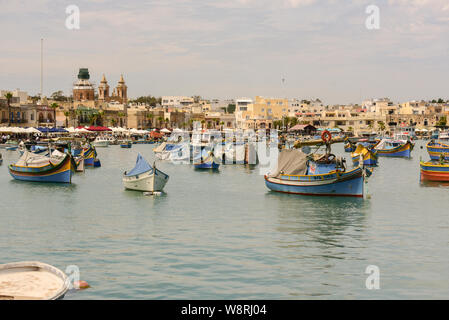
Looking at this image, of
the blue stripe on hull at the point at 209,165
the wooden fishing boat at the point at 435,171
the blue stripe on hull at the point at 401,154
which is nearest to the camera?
the wooden fishing boat at the point at 435,171

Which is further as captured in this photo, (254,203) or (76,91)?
(76,91)

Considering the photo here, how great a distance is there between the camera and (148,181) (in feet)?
133

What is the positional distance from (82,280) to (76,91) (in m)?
181

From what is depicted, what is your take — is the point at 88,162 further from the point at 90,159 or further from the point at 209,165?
the point at 209,165

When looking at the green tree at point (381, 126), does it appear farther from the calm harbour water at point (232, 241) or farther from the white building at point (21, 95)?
the calm harbour water at point (232, 241)

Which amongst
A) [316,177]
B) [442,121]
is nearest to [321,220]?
[316,177]

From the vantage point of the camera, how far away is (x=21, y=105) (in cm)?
13025

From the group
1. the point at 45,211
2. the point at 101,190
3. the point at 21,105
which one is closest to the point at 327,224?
the point at 45,211

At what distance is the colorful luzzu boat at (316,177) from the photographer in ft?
122

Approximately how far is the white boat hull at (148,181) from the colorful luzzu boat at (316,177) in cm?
818

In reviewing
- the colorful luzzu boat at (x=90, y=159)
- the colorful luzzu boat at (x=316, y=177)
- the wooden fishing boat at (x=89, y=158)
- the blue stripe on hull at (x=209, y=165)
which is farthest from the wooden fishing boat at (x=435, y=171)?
the wooden fishing boat at (x=89, y=158)

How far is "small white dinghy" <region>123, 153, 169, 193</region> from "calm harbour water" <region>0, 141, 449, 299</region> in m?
0.76
